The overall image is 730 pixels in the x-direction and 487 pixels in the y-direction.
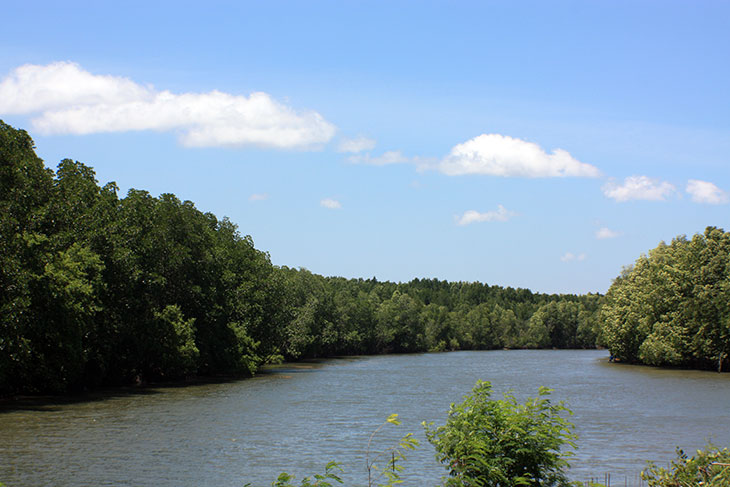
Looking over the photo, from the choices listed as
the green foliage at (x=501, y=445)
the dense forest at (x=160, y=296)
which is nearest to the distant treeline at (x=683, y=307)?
the dense forest at (x=160, y=296)

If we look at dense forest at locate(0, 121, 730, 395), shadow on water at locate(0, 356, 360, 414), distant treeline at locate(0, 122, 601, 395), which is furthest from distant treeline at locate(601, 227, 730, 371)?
shadow on water at locate(0, 356, 360, 414)

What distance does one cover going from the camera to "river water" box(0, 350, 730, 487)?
26344 millimetres

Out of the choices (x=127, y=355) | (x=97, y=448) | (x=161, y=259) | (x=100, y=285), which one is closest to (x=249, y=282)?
(x=161, y=259)

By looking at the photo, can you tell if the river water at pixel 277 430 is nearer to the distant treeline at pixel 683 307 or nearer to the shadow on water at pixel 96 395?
the shadow on water at pixel 96 395

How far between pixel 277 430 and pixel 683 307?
6064 centimetres

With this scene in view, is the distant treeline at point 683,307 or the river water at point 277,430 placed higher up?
the distant treeline at point 683,307

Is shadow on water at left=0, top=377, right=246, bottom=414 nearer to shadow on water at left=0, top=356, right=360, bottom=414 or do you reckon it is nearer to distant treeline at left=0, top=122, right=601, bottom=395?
shadow on water at left=0, top=356, right=360, bottom=414

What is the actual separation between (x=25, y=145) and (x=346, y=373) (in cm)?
4451

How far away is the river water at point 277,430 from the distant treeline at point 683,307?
14669mm

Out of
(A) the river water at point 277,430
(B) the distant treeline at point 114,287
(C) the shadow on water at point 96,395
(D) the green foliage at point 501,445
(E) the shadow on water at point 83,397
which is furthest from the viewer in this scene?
(C) the shadow on water at point 96,395

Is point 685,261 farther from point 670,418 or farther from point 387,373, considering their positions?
point 670,418

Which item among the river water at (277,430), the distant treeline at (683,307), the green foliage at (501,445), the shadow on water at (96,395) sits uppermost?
the distant treeline at (683,307)

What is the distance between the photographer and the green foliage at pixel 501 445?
13.1m

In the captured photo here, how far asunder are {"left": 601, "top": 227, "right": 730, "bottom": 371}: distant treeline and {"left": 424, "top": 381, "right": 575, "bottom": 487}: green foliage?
222 feet
